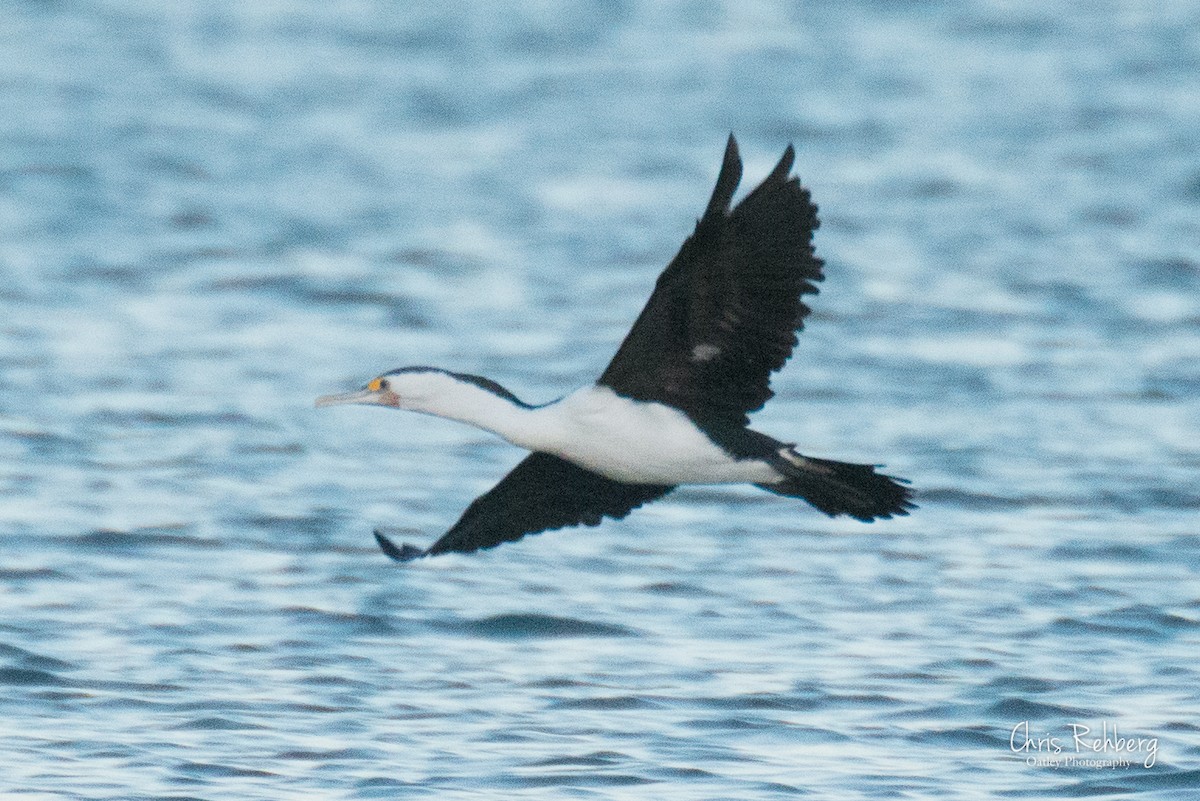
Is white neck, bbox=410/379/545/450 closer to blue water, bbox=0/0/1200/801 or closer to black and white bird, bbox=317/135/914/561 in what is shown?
black and white bird, bbox=317/135/914/561

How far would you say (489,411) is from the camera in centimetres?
707

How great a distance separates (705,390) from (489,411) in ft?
2.15

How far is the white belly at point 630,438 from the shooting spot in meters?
7.04

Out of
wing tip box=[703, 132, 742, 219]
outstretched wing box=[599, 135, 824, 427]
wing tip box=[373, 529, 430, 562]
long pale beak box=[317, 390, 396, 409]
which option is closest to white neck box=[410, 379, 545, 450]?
long pale beak box=[317, 390, 396, 409]

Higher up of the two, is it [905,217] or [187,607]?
[905,217]

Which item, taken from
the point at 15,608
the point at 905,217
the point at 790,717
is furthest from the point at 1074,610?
the point at 905,217

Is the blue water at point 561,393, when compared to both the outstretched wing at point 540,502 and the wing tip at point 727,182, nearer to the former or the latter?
the outstretched wing at point 540,502

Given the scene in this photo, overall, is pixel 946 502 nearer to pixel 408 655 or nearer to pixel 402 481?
pixel 402 481

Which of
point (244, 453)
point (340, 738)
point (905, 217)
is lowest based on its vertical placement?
point (340, 738)

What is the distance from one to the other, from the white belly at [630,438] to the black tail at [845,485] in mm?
64

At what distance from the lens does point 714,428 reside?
23.3ft

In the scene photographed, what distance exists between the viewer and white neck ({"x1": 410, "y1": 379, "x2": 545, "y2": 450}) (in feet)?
23.1

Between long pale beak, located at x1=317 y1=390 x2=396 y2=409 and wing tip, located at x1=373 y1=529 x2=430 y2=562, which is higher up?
long pale beak, located at x1=317 y1=390 x2=396 y2=409

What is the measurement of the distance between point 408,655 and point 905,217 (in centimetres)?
971
